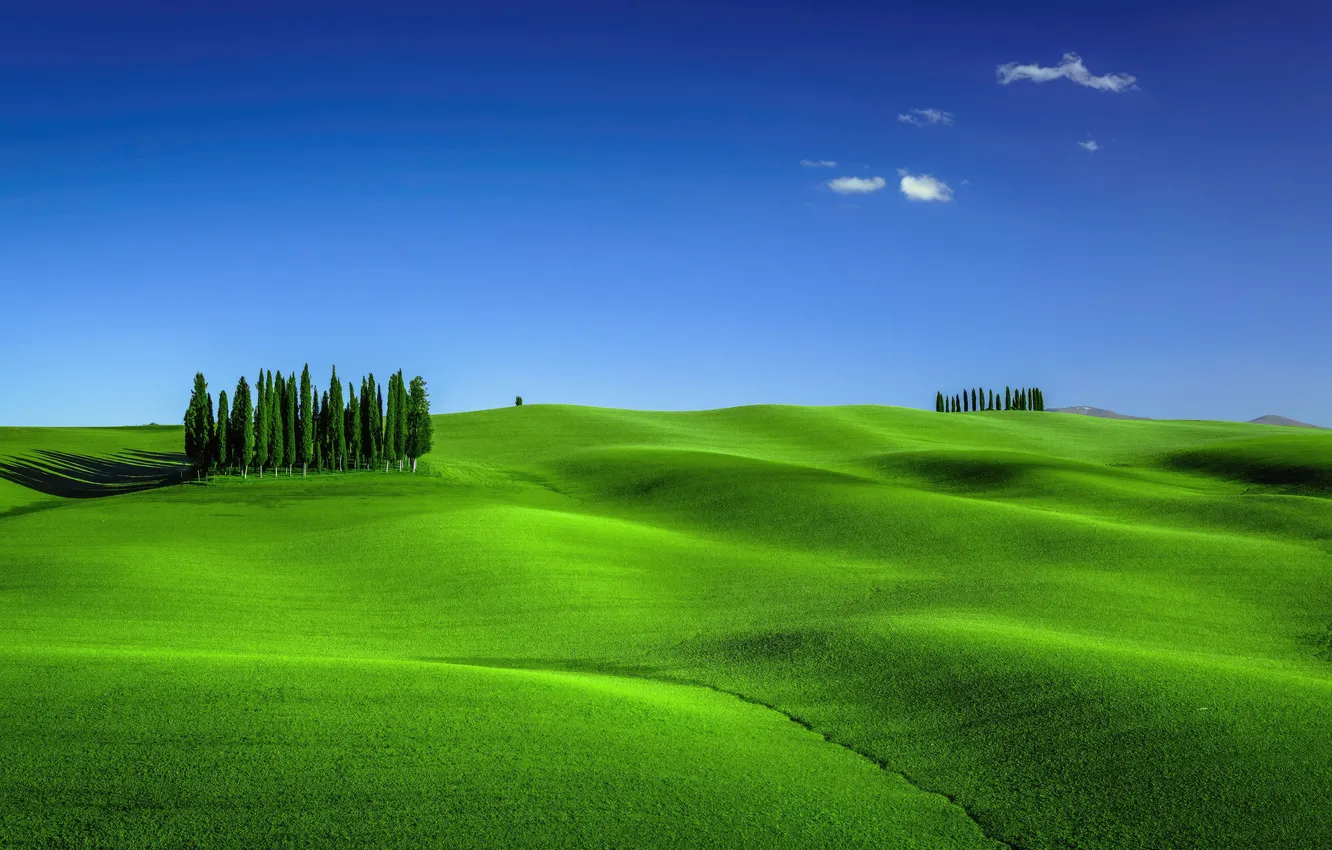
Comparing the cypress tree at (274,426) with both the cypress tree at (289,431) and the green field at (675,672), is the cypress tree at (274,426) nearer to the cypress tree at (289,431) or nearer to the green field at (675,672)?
the cypress tree at (289,431)

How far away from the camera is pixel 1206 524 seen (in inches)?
1443

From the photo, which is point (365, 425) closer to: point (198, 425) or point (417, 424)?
point (417, 424)

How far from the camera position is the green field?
9.74m

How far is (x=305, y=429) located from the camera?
200ft

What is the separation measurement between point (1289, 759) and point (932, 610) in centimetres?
1176

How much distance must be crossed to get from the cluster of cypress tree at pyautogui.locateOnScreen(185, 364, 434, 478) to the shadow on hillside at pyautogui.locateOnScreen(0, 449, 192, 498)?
3.45m

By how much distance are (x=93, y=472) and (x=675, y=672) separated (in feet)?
213

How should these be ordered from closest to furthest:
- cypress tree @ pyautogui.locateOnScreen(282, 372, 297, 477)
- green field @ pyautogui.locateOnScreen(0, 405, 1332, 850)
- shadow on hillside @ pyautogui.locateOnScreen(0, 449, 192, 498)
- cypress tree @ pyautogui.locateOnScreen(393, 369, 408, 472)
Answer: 1. green field @ pyautogui.locateOnScreen(0, 405, 1332, 850)
2. shadow on hillside @ pyautogui.locateOnScreen(0, 449, 192, 498)
3. cypress tree @ pyautogui.locateOnScreen(282, 372, 297, 477)
4. cypress tree @ pyautogui.locateOnScreen(393, 369, 408, 472)

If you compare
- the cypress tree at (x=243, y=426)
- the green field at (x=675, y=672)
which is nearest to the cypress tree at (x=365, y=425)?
the cypress tree at (x=243, y=426)

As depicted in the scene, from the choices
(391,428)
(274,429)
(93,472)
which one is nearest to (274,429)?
(274,429)

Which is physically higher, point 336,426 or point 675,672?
point 336,426

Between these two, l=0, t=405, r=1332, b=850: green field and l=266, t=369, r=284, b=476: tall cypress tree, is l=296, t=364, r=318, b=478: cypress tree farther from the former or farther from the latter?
l=0, t=405, r=1332, b=850: green field

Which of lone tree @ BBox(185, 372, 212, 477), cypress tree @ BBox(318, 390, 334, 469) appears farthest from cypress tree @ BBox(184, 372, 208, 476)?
cypress tree @ BBox(318, 390, 334, 469)

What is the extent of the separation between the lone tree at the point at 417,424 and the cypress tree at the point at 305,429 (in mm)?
6296
